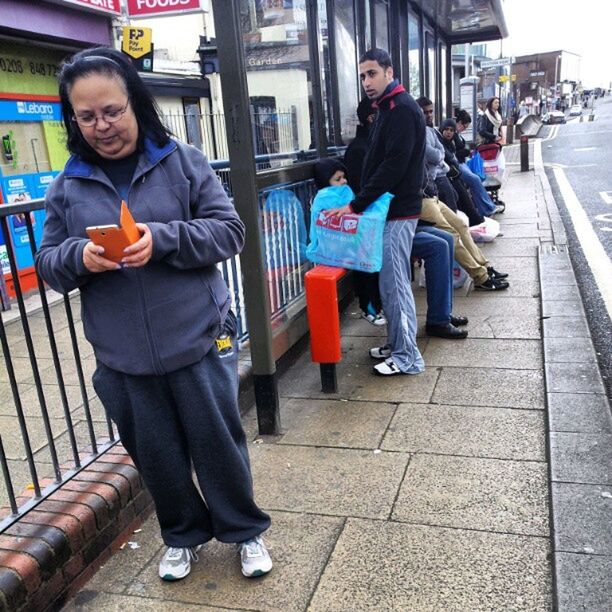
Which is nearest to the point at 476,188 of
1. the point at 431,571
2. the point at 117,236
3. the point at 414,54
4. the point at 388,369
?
the point at 414,54

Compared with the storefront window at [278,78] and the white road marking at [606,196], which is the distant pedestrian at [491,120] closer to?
the white road marking at [606,196]

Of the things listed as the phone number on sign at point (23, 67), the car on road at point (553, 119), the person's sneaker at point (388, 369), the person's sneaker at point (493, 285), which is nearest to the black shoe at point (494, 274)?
the person's sneaker at point (493, 285)

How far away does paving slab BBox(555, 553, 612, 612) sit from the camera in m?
2.05

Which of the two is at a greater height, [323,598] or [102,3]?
[102,3]

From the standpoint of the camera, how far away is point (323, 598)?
2.20m

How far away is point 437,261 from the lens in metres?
4.53

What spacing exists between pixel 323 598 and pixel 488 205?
293 inches

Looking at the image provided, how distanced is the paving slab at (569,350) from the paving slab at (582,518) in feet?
4.96

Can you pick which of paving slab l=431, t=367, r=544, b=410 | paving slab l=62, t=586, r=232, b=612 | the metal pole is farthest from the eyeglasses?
paving slab l=431, t=367, r=544, b=410

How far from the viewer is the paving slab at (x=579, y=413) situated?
3.20 m

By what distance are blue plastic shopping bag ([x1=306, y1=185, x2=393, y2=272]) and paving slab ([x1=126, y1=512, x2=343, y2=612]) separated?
1.67 metres

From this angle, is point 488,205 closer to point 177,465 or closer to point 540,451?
point 540,451

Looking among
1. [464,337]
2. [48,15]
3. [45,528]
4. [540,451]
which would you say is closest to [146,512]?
[45,528]

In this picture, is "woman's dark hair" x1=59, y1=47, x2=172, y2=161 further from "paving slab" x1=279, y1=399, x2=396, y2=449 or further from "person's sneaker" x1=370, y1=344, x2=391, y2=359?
"person's sneaker" x1=370, y1=344, x2=391, y2=359
